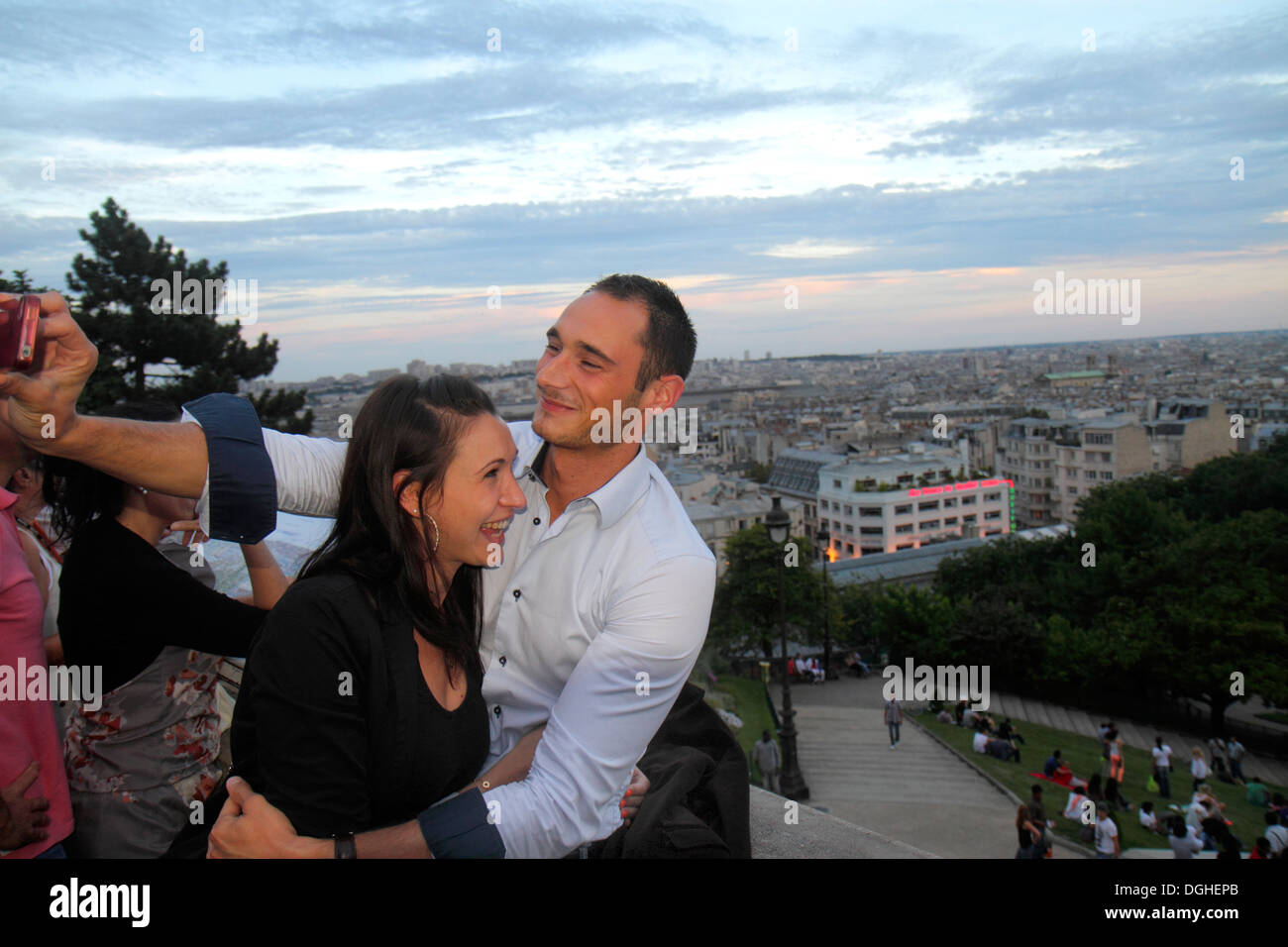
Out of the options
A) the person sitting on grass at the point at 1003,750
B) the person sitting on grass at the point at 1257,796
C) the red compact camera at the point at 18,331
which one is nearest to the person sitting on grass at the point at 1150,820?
the person sitting on grass at the point at 1257,796

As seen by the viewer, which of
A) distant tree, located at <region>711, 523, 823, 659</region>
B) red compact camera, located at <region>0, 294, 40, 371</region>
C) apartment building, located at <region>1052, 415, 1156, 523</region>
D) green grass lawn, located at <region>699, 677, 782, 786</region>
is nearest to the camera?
red compact camera, located at <region>0, 294, 40, 371</region>

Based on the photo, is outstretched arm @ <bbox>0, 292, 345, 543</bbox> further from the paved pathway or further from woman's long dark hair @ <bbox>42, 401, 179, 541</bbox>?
the paved pathway

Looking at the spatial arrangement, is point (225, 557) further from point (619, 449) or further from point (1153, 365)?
point (1153, 365)

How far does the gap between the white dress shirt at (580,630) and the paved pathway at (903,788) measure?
11.0 metres

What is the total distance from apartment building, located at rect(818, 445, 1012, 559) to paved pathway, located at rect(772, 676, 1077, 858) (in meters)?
41.6

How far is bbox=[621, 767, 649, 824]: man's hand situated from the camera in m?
2.47

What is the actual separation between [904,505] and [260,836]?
65817 millimetres

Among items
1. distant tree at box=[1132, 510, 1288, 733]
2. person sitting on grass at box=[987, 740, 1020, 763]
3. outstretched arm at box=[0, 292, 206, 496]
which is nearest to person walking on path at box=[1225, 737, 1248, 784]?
distant tree at box=[1132, 510, 1288, 733]

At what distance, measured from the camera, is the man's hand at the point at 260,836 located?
180 cm

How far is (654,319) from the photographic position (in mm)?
2816

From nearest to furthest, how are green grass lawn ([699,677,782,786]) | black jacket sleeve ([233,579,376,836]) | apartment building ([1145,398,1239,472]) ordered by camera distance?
black jacket sleeve ([233,579,376,836]), green grass lawn ([699,677,782,786]), apartment building ([1145,398,1239,472])

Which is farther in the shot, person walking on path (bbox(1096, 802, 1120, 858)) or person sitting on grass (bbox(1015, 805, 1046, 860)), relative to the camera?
person walking on path (bbox(1096, 802, 1120, 858))

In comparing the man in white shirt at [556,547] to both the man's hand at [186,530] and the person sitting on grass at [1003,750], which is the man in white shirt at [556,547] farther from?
the person sitting on grass at [1003,750]
